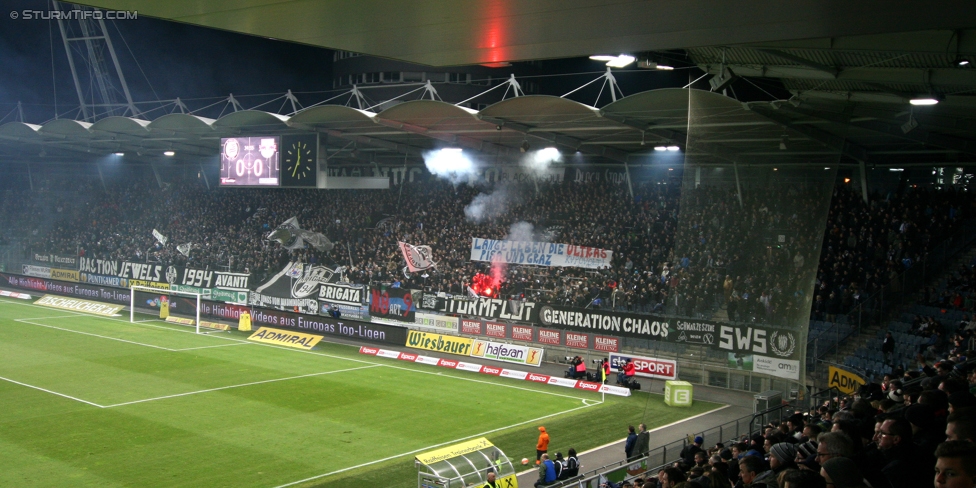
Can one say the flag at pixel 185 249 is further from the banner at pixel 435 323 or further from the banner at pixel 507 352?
the banner at pixel 507 352

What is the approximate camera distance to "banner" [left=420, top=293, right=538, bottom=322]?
31.9 metres

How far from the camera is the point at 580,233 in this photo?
36562 millimetres

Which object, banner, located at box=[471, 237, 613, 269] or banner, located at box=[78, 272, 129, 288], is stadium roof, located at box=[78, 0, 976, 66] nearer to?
banner, located at box=[471, 237, 613, 269]

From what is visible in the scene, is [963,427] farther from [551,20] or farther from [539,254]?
[539,254]

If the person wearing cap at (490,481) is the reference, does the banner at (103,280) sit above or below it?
above

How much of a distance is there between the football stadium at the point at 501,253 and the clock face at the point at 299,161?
11 cm

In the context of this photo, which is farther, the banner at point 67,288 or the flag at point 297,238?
the banner at point 67,288

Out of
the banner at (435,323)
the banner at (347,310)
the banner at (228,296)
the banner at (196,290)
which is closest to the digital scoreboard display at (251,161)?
the banner at (347,310)

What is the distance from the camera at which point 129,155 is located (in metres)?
55.1

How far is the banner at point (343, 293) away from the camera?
122ft

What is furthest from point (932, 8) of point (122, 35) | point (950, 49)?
point (122, 35)

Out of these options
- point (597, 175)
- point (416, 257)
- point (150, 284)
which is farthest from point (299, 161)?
point (150, 284)

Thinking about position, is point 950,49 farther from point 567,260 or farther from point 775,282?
point 567,260

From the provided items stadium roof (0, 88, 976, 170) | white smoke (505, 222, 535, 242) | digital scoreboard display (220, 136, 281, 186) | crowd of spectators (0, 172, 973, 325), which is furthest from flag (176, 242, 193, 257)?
white smoke (505, 222, 535, 242)
